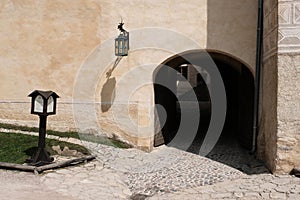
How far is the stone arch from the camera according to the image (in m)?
7.99

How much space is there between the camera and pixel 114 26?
7.99 metres

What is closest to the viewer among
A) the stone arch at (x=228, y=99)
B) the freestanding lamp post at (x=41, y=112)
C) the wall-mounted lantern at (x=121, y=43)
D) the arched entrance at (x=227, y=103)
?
the freestanding lamp post at (x=41, y=112)

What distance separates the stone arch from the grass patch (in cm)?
243

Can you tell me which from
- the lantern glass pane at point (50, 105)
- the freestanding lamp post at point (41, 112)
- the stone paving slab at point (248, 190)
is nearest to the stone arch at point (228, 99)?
the stone paving slab at point (248, 190)

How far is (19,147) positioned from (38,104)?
1381 millimetres

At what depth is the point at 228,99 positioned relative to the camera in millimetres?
11555

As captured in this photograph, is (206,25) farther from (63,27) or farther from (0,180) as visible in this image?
(0,180)

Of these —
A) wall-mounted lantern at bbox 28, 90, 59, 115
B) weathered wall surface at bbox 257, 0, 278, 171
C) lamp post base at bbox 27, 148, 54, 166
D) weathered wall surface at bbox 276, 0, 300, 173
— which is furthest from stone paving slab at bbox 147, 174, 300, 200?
wall-mounted lantern at bbox 28, 90, 59, 115

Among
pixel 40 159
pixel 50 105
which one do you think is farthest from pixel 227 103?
pixel 40 159

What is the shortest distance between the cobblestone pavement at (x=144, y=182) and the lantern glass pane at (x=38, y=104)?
1.19m

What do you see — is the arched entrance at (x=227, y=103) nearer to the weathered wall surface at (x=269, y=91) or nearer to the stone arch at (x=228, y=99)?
the stone arch at (x=228, y=99)

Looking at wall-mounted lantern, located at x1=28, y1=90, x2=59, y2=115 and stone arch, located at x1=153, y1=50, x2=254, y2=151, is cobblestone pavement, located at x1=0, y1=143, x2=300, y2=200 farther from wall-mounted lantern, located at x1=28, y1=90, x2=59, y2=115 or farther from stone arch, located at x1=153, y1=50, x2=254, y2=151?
stone arch, located at x1=153, y1=50, x2=254, y2=151

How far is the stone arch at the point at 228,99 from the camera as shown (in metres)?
7.99

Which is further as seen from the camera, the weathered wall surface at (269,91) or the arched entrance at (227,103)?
the arched entrance at (227,103)
